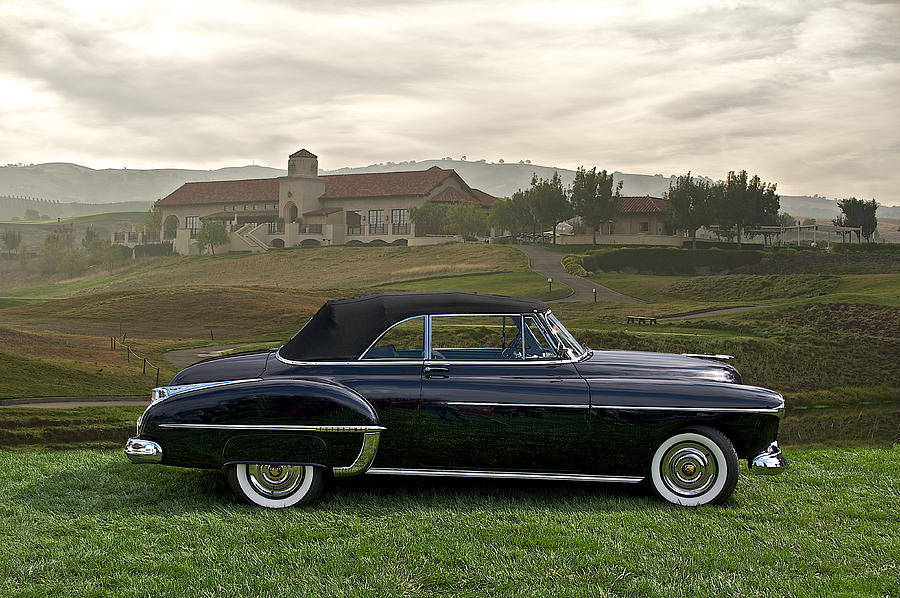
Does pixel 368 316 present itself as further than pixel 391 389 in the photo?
Yes

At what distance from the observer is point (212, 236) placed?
41.0 meters

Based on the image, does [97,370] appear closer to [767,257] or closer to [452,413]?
[452,413]

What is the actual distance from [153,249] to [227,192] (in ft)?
42.9

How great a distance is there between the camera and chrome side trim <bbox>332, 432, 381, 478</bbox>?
5137mm

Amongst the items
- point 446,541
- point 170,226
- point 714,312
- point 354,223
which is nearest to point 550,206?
point 354,223

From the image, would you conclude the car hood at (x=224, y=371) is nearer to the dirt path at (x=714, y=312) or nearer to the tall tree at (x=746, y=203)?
the dirt path at (x=714, y=312)

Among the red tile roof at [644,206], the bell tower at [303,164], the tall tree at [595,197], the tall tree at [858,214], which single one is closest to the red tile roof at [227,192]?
the bell tower at [303,164]

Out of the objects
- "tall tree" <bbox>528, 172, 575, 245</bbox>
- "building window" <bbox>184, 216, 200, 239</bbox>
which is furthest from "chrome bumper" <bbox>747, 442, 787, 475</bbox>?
"building window" <bbox>184, 216, 200, 239</bbox>

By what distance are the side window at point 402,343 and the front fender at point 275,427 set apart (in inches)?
14.9

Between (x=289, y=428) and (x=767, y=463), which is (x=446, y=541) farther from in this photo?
(x=767, y=463)

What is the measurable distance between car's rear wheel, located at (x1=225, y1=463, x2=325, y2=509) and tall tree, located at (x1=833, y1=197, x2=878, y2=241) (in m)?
26.0

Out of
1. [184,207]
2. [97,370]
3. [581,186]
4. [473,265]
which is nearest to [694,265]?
[473,265]

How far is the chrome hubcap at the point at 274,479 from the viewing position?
522cm

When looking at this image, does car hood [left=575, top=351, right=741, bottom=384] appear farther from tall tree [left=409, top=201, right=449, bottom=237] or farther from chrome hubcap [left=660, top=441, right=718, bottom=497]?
tall tree [left=409, top=201, right=449, bottom=237]
